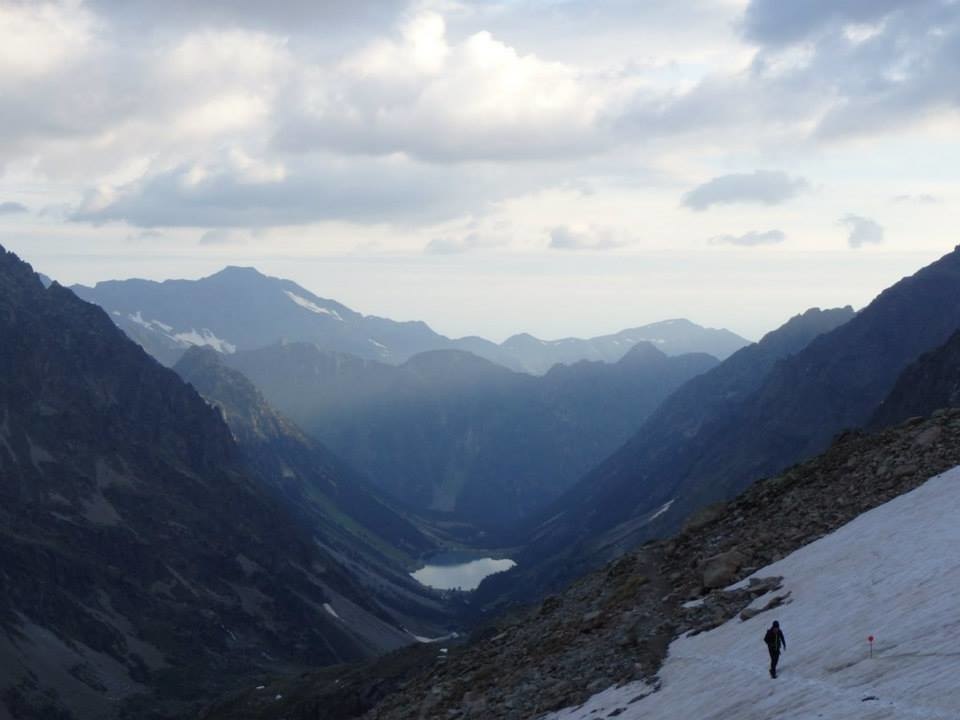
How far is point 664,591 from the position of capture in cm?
4297

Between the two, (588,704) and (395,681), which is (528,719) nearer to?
(588,704)

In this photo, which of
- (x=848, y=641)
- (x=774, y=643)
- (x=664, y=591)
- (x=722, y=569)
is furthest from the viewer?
(x=664, y=591)

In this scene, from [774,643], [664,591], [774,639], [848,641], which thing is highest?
[774,639]

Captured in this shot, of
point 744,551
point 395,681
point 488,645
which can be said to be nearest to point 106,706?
point 395,681

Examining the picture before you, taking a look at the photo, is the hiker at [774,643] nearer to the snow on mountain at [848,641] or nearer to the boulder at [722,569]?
the snow on mountain at [848,641]

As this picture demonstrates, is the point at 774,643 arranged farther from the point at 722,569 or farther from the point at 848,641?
the point at 722,569

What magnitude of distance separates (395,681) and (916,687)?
3138 inches

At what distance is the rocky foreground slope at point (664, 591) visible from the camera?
37625mm

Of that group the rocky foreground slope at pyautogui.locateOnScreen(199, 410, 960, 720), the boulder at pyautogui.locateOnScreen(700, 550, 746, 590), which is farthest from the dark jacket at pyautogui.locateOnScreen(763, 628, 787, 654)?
the boulder at pyautogui.locateOnScreen(700, 550, 746, 590)

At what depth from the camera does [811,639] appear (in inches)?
1232

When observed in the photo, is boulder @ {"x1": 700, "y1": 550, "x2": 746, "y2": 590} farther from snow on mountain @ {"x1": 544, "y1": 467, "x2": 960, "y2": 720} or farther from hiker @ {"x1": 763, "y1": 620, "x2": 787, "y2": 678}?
hiker @ {"x1": 763, "y1": 620, "x2": 787, "y2": 678}

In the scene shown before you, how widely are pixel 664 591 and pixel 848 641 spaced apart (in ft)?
43.2

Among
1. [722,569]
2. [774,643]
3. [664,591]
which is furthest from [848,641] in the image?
[664,591]

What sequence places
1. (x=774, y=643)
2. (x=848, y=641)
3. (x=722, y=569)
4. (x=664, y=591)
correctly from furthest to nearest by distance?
1. (x=664, y=591)
2. (x=722, y=569)
3. (x=848, y=641)
4. (x=774, y=643)
